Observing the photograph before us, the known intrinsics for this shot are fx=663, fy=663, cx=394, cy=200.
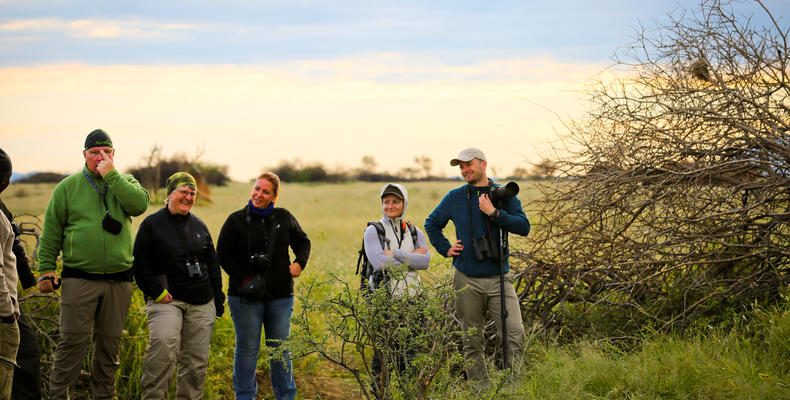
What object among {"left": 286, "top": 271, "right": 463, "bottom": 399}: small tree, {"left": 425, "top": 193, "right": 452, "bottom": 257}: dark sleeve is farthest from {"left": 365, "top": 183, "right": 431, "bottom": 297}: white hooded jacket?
{"left": 286, "top": 271, "right": 463, "bottom": 399}: small tree

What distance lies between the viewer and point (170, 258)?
500cm

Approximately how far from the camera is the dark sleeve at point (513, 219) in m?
5.38

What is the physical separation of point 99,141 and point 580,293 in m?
4.74

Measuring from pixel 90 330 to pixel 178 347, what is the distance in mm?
681

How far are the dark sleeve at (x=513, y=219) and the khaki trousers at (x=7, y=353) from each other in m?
3.49

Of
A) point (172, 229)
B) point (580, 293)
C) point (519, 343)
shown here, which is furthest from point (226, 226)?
point (580, 293)

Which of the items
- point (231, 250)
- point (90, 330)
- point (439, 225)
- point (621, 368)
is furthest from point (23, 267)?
point (621, 368)

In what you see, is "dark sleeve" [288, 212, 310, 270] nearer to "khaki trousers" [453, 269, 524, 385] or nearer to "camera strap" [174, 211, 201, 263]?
"camera strap" [174, 211, 201, 263]

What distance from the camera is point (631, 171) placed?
6.78 metres

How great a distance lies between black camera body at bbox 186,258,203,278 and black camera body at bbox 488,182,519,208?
2402 millimetres

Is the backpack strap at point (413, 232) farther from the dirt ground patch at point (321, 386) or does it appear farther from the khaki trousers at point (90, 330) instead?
the khaki trousers at point (90, 330)

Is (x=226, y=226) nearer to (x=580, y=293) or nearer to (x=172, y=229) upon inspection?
(x=172, y=229)

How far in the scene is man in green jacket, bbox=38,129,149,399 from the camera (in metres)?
4.86

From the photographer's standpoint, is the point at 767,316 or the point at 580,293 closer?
the point at 767,316
